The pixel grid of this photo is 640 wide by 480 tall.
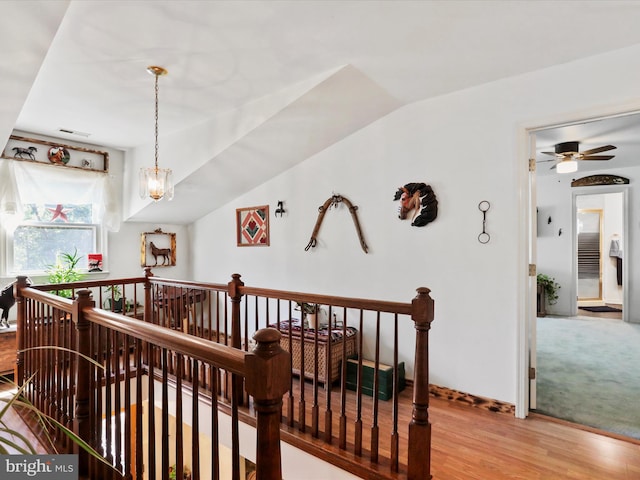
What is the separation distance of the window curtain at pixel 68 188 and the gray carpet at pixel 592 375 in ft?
16.6

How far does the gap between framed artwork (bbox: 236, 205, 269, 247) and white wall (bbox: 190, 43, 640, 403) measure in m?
0.71

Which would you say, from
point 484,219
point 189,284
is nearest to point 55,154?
point 189,284

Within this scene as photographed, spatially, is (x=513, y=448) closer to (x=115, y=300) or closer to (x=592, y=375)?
(x=592, y=375)

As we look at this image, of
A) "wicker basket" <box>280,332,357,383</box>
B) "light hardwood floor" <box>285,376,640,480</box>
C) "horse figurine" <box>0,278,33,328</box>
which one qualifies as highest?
"horse figurine" <box>0,278,33,328</box>

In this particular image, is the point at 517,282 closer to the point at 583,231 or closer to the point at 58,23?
the point at 58,23

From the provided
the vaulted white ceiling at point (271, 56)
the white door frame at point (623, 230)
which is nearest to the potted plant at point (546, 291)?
the white door frame at point (623, 230)

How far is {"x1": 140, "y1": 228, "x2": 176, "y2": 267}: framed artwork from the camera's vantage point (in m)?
5.03

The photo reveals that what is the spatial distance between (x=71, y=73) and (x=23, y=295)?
1.69 meters

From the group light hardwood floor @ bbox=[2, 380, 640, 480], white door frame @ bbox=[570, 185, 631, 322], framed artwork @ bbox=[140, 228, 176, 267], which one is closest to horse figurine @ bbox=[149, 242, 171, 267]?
framed artwork @ bbox=[140, 228, 176, 267]

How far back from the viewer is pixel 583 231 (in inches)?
307

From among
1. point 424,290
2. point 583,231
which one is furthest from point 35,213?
point 583,231

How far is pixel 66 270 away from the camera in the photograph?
430cm

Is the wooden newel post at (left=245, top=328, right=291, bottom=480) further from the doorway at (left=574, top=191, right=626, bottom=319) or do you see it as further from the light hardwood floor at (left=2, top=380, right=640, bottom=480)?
the doorway at (left=574, top=191, right=626, bottom=319)

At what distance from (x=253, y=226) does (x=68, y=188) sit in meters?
2.24
